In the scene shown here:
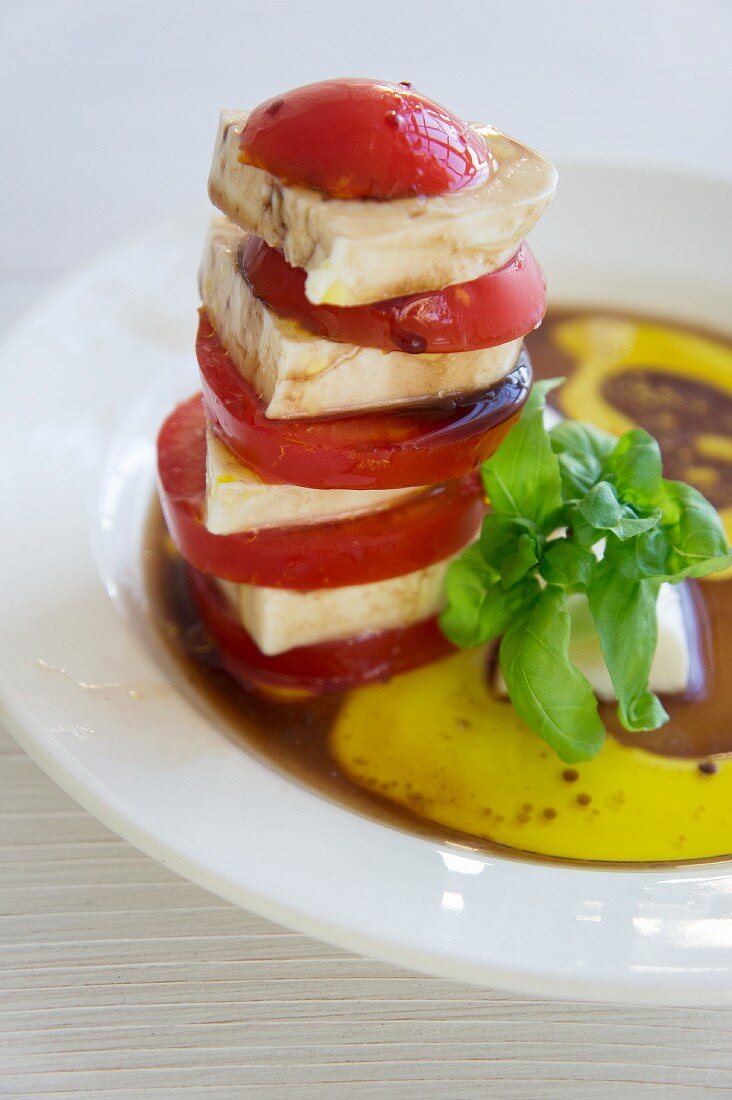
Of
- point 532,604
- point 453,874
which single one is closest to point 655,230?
point 532,604

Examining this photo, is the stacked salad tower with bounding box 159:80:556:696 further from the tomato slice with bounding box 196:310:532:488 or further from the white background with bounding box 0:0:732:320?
the white background with bounding box 0:0:732:320

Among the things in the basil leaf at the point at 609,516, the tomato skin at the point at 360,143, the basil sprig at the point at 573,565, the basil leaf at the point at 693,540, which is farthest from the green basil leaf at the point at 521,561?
the tomato skin at the point at 360,143

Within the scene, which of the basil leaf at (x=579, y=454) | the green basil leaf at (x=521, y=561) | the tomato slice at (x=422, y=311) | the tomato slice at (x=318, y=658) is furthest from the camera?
the tomato slice at (x=318, y=658)

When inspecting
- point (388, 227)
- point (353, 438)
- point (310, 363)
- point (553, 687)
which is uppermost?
point (388, 227)

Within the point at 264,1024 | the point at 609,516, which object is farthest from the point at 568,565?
the point at 264,1024

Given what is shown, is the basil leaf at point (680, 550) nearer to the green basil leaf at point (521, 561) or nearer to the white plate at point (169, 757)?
the green basil leaf at point (521, 561)

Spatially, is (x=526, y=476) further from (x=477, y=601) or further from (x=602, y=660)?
(x=602, y=660)

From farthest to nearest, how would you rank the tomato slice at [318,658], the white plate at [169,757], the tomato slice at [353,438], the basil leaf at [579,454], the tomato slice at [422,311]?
1. the tomato slice at [318,658]
2. the basil leaf at [579,454]
3. the tomato slice at [353,438]
4. the tomato slice at [422,311]
5. the white plate at [169,757]
